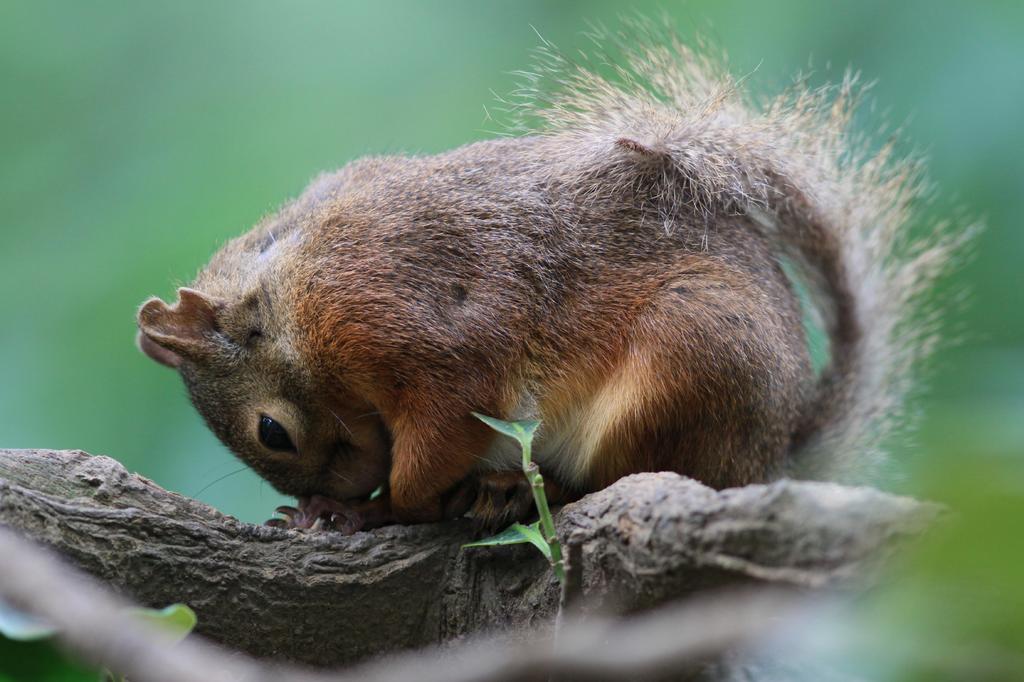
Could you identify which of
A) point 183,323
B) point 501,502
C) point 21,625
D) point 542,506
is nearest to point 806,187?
point 501,502

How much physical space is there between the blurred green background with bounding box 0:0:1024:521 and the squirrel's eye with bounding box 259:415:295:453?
3.08 feet

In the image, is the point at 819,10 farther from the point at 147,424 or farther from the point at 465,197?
the point at 147,424

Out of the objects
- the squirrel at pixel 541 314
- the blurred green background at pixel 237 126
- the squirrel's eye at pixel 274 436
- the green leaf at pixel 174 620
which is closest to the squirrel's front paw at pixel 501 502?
the squirrel at pixel 541 314

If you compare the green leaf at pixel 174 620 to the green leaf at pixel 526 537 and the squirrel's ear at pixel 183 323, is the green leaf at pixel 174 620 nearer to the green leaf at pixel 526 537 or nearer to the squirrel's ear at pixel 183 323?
the green leaf at pixel 526 537

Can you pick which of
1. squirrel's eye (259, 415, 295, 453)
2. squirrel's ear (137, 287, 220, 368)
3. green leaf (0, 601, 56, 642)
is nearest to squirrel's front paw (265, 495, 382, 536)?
squirrel's eye (259, 415, 295, 453)

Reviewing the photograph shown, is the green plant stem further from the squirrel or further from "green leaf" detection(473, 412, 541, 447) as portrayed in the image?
the squirrel

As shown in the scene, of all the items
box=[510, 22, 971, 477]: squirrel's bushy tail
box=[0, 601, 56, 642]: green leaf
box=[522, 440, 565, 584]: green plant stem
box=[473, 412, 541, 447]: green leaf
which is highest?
box=[510, 22, 971, 477]: squirrel's bushy tail

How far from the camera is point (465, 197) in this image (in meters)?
2.75

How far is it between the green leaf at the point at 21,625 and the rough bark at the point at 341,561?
2.17 ft

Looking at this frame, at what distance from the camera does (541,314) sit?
2.60 m

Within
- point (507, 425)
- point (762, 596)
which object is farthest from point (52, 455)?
point (762, 596)

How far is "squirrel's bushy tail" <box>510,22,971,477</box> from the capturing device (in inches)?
110

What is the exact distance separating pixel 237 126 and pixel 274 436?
2602 millimetres

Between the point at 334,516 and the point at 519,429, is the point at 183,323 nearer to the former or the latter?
the point at 334,516
